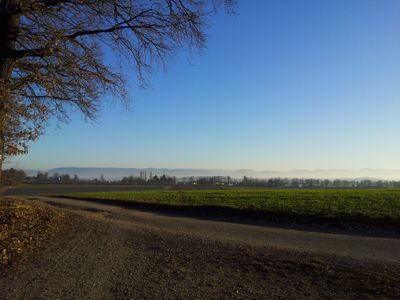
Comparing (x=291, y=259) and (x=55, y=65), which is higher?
(x=55, y=65)

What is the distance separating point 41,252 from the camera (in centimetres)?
969

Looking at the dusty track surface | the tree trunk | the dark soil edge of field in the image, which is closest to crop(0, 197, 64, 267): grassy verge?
the dusty track surface

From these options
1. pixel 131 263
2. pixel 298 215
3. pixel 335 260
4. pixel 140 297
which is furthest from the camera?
pixel 298 215

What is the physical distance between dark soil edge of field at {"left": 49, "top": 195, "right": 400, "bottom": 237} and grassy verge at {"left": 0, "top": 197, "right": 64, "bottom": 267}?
8.24m

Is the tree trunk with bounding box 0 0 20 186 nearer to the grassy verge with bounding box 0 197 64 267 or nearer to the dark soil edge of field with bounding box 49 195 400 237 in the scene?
the grassy verge with bounding box 0 197 64 267

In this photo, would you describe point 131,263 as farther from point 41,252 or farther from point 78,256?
point 41,252

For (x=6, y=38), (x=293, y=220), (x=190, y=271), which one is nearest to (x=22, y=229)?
(x=6, y=38)

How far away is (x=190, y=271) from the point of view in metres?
8.00

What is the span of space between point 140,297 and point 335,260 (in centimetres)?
381

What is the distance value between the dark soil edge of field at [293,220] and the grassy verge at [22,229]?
8238mm

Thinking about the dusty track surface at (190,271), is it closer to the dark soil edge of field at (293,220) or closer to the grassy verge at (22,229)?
the grassy verge at (22,229)

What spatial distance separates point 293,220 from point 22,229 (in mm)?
10578

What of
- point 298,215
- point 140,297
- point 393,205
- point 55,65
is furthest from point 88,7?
point 393,205

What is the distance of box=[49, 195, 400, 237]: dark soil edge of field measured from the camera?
15.5 metres
